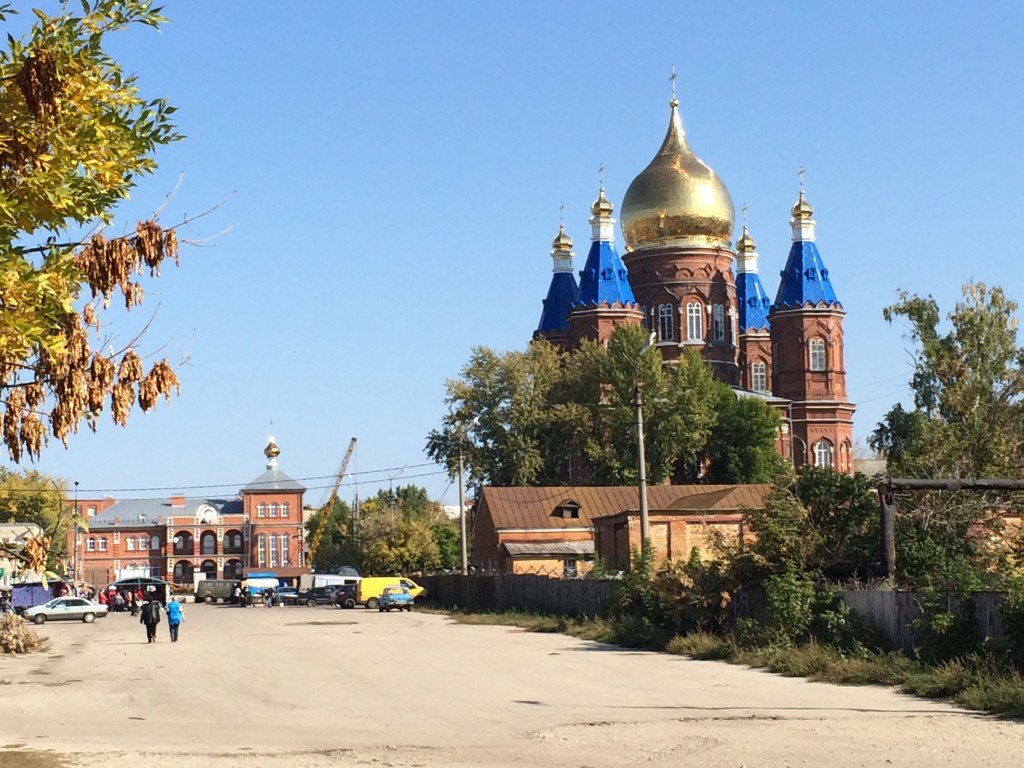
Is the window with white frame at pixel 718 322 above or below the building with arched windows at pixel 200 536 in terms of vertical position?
above

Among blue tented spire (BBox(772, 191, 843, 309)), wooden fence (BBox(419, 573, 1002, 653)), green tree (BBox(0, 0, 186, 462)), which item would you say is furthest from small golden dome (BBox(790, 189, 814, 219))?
green tree (BBox(0, 0, 186, 462))

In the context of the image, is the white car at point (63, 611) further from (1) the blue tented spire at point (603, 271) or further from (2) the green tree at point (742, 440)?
(1) the blue tented spire at point (603, 271)

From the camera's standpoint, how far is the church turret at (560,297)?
9100cm

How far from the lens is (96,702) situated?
66.5 ft

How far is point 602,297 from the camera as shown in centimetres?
8575

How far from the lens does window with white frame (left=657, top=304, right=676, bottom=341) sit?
86.4m

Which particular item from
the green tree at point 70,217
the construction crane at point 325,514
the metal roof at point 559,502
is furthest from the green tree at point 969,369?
the construction crane at point 325,514

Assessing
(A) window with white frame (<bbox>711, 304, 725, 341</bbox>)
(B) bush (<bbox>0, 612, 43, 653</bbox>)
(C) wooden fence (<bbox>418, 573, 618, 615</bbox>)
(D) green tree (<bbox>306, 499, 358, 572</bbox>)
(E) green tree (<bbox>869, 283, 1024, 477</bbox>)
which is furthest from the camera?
(D) green tree (<bbox>306, 499, 358, 572</bbox>)

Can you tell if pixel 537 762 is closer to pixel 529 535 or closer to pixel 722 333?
pixel 529 535

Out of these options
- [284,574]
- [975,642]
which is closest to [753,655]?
[975,642]

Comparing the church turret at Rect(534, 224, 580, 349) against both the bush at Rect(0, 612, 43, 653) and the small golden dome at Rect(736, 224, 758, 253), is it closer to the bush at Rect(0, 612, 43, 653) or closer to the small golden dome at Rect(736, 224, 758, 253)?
the small golden dome at Rect(736, 224, 758, 253)

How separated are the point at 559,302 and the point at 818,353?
16.6m

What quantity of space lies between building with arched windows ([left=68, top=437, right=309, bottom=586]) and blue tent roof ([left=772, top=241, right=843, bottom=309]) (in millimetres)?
49856

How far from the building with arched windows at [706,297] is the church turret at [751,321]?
2.68m
